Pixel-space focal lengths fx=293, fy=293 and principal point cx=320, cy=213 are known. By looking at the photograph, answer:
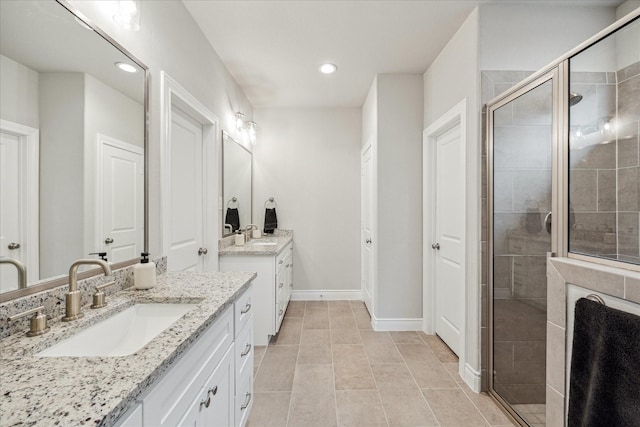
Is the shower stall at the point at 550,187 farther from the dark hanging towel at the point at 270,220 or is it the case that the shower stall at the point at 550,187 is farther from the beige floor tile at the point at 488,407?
the dark hanging towel at the point at 270,220

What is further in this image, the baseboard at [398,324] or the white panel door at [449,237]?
the baseboard at [398,324]

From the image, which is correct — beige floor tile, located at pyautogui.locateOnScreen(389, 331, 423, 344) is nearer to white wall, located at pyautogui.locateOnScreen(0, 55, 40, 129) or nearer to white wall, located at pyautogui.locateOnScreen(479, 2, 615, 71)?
white wall, located at pyautogui.locateOnScreen(479, 2, 615, 71)

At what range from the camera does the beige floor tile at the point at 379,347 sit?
2.52m

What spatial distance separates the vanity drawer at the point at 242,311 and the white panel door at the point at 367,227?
1955mm

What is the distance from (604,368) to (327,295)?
3.29m

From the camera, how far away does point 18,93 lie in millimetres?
939

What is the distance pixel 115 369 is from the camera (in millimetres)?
714

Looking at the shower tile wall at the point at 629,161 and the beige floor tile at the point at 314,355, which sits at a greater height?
the shower tile wall at the point at 629,161

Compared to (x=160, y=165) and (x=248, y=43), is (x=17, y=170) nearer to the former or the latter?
(x=160, y=165)

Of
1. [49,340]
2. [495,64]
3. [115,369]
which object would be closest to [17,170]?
[49,340]

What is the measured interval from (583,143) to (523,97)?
1.62 feet

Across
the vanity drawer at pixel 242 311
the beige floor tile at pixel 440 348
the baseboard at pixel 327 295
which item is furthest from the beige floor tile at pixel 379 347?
the vanity drawer at pixel 242 311

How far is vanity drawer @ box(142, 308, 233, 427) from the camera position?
0.76 meters

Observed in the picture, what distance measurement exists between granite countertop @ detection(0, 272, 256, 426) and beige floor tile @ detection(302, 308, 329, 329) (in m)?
2.29
